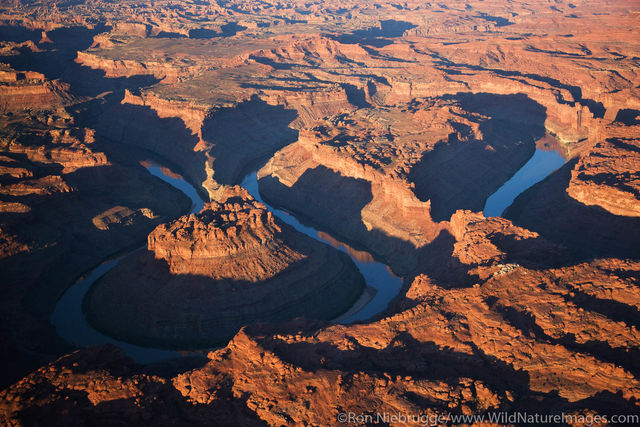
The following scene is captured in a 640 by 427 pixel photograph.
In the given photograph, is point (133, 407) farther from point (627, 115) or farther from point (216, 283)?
point (627, 115)

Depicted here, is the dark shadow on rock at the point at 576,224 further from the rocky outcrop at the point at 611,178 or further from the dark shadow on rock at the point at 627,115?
the dark shadow on rock at the point at 627,115

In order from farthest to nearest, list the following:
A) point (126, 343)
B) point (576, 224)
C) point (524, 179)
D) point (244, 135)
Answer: point (244, 135) < point (524, 179) < point (576, 224) < point (126, 343)

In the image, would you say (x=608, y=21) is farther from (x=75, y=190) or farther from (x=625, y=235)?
(x=75, y=190)

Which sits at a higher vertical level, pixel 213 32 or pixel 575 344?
pixel 575 344

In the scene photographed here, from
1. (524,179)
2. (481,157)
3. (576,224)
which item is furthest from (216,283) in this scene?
(524,179)

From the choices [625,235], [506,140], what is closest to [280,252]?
[625,235]

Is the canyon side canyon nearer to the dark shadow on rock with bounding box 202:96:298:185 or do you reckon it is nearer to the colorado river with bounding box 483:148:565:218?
the dark shadow on rock with bounding box 202:96:298:185

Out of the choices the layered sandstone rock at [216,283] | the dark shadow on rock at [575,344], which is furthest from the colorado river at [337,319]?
the dark shadow on rock at [575,344]
